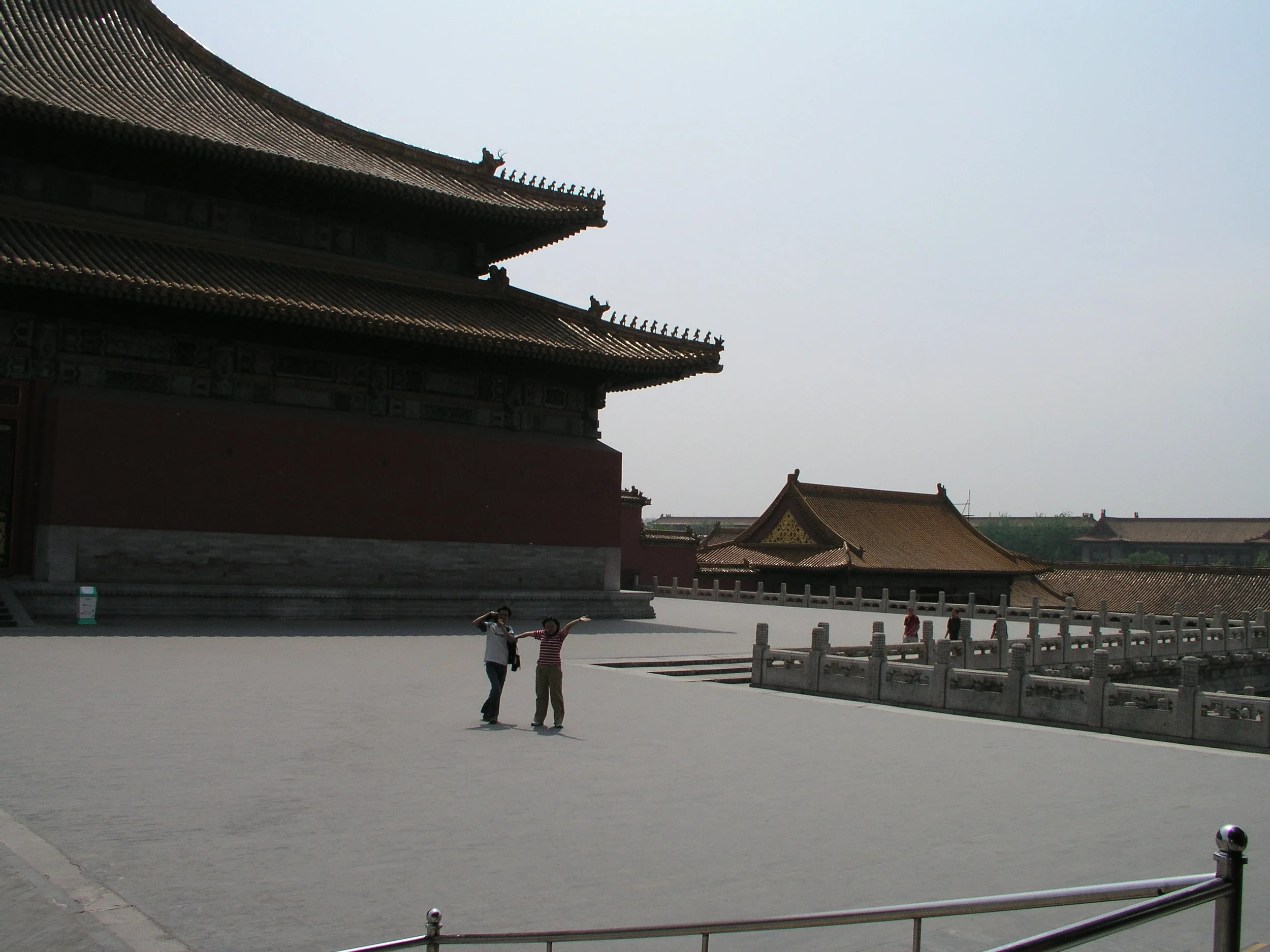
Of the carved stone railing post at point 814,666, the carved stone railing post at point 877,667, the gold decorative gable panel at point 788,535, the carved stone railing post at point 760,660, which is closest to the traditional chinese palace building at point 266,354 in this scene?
the carved stone railing post at point 760,660

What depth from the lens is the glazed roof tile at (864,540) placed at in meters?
37.8

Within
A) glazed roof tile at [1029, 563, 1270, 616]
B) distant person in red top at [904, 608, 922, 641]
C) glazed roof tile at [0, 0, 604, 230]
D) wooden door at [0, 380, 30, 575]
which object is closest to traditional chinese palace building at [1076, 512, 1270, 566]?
glazed roof tile at [1029, 563, 1270, 616]

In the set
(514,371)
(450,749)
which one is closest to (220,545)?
(514,371)

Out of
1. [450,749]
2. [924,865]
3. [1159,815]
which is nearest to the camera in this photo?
[924,865]

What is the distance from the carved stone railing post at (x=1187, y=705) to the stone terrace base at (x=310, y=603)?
1176 cm

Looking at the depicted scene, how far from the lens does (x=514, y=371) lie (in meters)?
23.6

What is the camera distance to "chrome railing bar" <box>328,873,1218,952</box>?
3.09m

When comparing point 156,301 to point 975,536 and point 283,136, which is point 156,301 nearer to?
point 283,136

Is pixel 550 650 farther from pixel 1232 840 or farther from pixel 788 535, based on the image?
pixel 788 535

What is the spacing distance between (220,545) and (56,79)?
29.7 feet

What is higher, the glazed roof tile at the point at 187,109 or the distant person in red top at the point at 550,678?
the glazed roof tile at the point at 187,109

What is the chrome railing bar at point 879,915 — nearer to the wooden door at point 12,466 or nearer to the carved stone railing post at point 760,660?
the carved stone railing post at point 760,660

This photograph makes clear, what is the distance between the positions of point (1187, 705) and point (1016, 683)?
1954mm

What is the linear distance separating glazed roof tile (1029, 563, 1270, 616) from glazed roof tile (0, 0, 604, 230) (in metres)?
24.5
